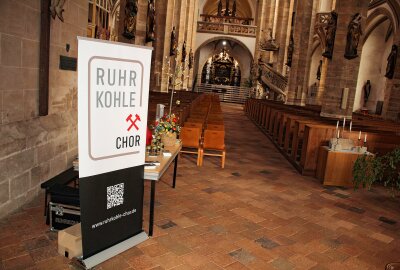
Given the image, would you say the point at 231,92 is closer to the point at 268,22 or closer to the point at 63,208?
the point at 268,22

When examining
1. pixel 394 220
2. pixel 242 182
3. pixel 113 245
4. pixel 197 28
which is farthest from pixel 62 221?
pixel 197 28

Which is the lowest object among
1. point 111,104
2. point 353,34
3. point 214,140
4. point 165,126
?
point 214,140

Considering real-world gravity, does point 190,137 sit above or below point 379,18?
below

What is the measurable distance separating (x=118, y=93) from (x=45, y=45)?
214 centimetres

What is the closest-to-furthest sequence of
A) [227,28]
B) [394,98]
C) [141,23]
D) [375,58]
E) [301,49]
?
[141,23] < [394,98] < [301,49] < [375,58] < [227,28]

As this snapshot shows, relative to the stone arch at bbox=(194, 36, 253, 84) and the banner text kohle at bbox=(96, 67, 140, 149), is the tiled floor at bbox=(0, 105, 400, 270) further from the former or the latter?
the stone arch at bbox=(194, 36, 253, 84)

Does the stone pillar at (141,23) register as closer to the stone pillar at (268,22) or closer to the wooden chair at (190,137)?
the wooden chair at (190,137)

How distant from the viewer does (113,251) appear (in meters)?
2.92

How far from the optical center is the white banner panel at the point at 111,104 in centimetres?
245

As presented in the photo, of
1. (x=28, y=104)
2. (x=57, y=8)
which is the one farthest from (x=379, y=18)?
(x=28, y=104)

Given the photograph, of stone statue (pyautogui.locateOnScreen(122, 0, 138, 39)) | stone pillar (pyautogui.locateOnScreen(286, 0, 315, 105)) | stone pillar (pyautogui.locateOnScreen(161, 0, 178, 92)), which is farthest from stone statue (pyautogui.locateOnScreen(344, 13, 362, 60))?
stone pillar (pyautogui.locateOnScreen(161, 0, 178, 92))

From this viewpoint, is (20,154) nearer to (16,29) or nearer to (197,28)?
(16,29)

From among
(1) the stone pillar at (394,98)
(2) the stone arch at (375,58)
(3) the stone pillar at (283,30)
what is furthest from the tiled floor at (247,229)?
(3) the stone pillar at (283,30)

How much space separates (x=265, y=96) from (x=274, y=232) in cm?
2188
